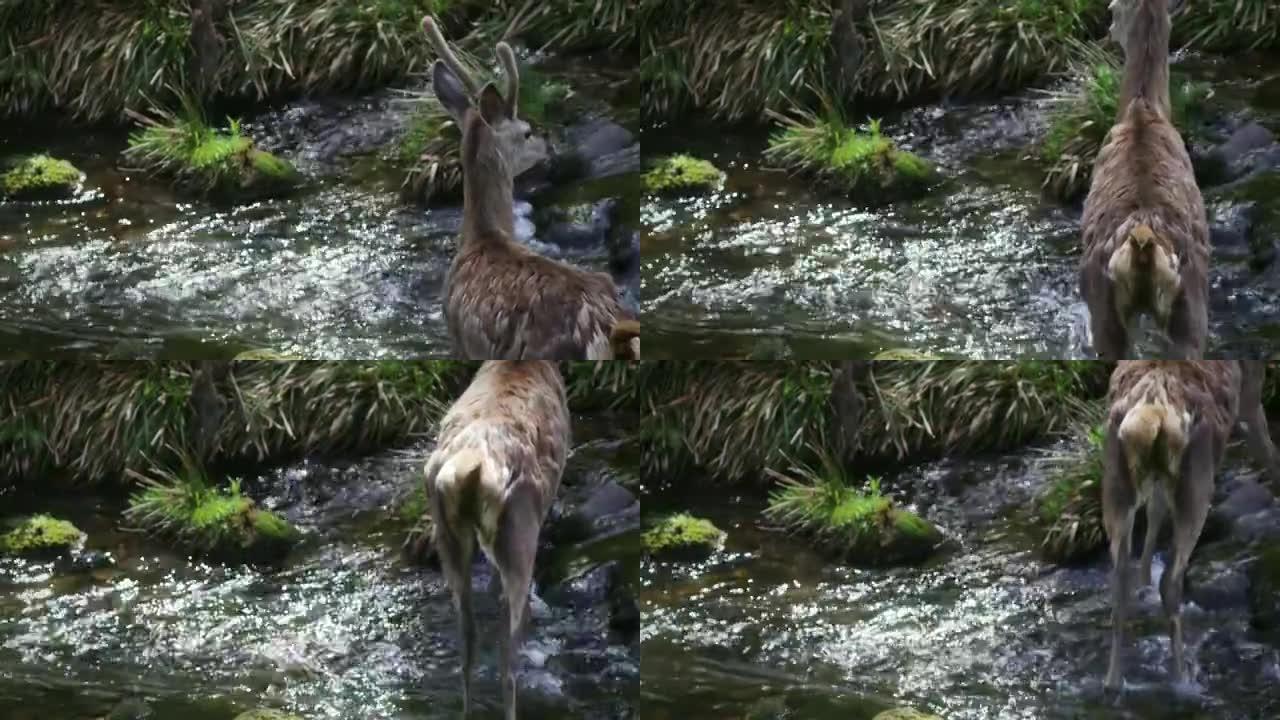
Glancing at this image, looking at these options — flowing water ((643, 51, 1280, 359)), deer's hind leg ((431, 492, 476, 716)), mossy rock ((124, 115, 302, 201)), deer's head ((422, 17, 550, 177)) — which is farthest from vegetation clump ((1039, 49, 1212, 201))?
mossy rock ((124, 115, 302, 201))

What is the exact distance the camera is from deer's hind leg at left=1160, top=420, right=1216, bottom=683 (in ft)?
15.1

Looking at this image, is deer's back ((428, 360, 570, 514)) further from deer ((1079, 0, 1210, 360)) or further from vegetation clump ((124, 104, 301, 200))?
deer ((1079, 0, 1210, 360))

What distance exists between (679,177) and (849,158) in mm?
469

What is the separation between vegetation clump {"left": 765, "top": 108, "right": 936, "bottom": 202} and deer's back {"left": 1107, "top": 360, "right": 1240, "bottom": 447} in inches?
29.6

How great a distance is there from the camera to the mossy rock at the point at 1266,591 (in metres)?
4.73

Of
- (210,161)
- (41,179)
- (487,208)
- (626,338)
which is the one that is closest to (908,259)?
(626,338)

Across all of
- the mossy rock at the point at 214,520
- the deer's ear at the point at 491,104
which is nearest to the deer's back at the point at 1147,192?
the deer's ear at the point at 491,104

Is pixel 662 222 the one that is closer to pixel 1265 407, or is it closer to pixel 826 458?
pixel 826 458

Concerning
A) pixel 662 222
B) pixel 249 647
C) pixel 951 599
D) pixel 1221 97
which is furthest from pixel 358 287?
pixel 1221 97

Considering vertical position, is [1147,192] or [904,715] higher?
[1147,192]

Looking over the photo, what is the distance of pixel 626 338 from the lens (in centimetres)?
445

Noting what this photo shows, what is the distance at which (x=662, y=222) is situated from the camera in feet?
14.7

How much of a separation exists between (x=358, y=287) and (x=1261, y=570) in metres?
2.73

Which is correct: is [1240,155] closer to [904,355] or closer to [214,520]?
[904,355]
